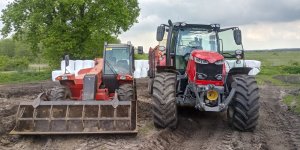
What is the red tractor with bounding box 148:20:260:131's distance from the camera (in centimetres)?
1004

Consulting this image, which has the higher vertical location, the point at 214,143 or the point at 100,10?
the point at 100,10

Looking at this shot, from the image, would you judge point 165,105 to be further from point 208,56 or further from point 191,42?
point 191,42

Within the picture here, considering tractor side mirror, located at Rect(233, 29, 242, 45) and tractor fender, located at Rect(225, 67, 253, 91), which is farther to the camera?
tractor side mirror, located at Rect(233, 29, 242, 45)

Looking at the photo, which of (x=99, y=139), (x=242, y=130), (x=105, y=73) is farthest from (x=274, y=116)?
(x=99, y=139)

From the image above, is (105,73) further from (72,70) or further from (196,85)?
(72,70)

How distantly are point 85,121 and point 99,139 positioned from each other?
0.65m

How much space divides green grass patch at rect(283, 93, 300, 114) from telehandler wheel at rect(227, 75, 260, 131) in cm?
454

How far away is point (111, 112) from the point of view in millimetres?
9773

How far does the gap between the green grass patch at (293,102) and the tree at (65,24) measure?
15.4 metres

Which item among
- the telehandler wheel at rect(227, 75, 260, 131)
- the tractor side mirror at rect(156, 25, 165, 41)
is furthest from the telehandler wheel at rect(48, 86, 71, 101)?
the telehandler wheel at rect(227, 75, 260, 131)

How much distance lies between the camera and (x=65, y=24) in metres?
29.9

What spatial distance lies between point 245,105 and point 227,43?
2380mm

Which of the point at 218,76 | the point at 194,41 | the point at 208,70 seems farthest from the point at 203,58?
the point at 194,41

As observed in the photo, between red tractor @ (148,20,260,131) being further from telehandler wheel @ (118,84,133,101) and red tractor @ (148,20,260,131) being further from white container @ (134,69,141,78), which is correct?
white container @ (134,69,141,78)
